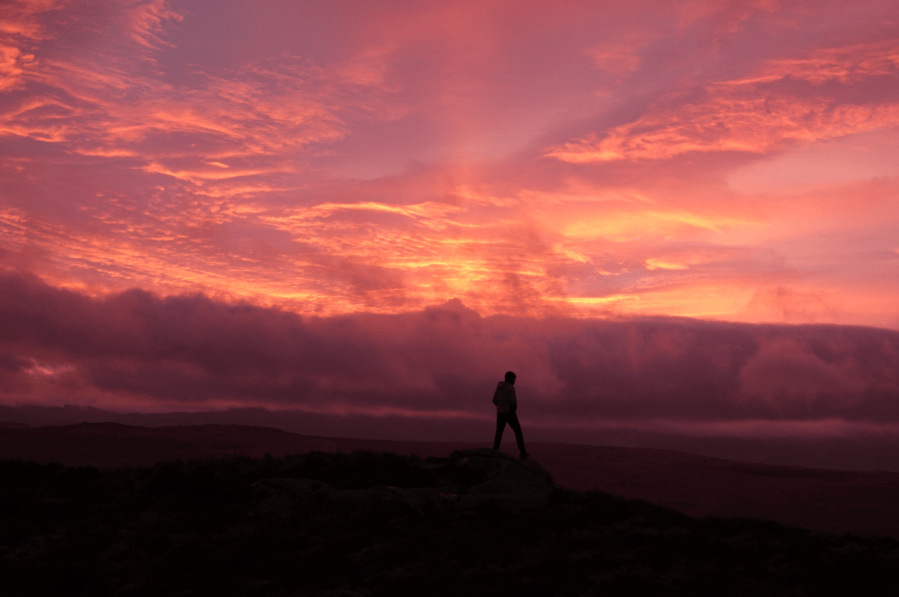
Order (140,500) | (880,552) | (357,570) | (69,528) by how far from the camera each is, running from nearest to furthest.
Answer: (357,570), (880,552), (69,528), (140,500)

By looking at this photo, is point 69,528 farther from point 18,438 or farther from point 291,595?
point 18,438

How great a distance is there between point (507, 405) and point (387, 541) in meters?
6.85

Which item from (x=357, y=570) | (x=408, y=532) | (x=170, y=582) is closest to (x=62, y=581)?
(x=170, y=582)

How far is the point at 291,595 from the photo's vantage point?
1081 centimetres

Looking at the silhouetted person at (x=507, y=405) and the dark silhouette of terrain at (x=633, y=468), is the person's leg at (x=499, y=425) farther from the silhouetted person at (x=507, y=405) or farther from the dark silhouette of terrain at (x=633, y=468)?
the dark silhouette of terrain at (x=633, y=468)

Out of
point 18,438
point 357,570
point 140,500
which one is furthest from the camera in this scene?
point 18,438

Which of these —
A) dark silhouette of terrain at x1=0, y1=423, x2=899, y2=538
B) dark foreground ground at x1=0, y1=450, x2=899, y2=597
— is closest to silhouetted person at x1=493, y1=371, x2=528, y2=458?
dark foreground ground at x1=0, y1=450, x2=899, y2=597

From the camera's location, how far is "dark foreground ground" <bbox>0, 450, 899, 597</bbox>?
1120cm

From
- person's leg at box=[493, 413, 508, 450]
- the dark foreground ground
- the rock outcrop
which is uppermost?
person's leg at box=[493, 413, 508, 450]

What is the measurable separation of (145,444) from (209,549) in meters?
20.5

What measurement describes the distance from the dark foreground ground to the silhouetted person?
1.50 meters

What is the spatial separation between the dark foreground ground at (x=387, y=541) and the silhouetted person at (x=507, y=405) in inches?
58.9

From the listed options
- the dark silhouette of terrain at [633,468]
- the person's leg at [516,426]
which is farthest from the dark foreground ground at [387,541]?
the dark silhouette of terrain at [633,468]

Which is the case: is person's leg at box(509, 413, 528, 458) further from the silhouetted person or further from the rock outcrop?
the rock outcrop
